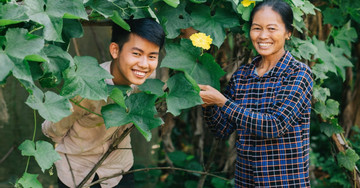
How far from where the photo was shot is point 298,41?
7.32 feet

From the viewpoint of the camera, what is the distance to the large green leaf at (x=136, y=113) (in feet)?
5.12

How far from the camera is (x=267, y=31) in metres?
1.85

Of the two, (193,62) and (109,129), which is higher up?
(193,62)

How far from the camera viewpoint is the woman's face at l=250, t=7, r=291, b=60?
6.04ft

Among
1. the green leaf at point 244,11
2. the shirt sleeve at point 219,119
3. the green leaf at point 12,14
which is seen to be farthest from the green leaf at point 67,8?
the shirt sleeve at point 219,119

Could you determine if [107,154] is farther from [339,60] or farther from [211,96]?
[339,60]

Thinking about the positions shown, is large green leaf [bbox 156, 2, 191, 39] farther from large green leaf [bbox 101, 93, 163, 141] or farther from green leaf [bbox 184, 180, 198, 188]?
green leaf [bbox 184, 180, 198, 188]

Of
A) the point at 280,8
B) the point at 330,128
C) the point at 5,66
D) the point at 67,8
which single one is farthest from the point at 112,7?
the point at 330,128

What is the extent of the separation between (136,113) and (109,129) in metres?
0.46

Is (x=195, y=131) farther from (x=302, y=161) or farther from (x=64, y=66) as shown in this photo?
(x=64, y=66)

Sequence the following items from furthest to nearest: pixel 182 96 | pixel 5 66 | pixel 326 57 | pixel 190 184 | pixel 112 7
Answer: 1. pixel 190 184
2. pixel 326 57
3. pixel 182 96
4. pixel 112 7
5. pixel 5 66

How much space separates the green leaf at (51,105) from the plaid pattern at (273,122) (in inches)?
28.0

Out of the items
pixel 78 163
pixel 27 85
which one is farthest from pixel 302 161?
pixel 27 85

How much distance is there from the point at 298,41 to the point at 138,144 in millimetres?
1548
